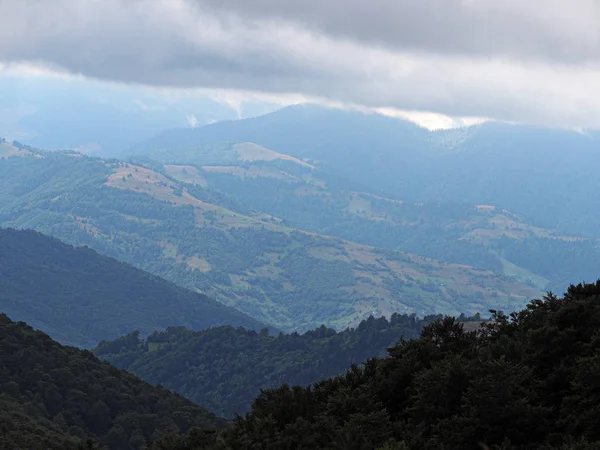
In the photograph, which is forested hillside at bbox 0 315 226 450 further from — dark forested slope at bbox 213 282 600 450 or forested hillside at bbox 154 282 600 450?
dark forested slope at bbox 213 282 600 450

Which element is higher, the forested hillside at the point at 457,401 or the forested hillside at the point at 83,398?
the forested hillside at the point at 457,401

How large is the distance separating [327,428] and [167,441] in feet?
34.4

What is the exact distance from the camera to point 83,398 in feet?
380

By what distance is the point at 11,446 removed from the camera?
63.2 metres

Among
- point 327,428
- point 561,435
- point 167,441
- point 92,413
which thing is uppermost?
point 561,435

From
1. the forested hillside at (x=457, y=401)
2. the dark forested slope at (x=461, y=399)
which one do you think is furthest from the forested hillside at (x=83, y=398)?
the dark forested slope at (x=461, y=399)

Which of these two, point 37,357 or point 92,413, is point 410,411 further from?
point 37,357

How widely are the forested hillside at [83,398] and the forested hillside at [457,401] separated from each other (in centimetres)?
5568

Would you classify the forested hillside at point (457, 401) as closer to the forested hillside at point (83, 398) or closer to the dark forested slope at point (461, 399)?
the dark forested slope at point (461, 399)


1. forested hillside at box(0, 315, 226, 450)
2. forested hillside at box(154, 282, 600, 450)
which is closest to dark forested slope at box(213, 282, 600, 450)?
forested hillside at box(154, 282, 600, 450)

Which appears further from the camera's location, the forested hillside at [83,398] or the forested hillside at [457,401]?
the forested hillside at [83,398]

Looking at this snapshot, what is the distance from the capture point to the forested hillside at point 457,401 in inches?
1399

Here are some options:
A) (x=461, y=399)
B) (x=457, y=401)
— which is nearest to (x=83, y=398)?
(x=457, y=401)

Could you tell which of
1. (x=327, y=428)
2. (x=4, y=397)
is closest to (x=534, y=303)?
(x=327, y=428)
